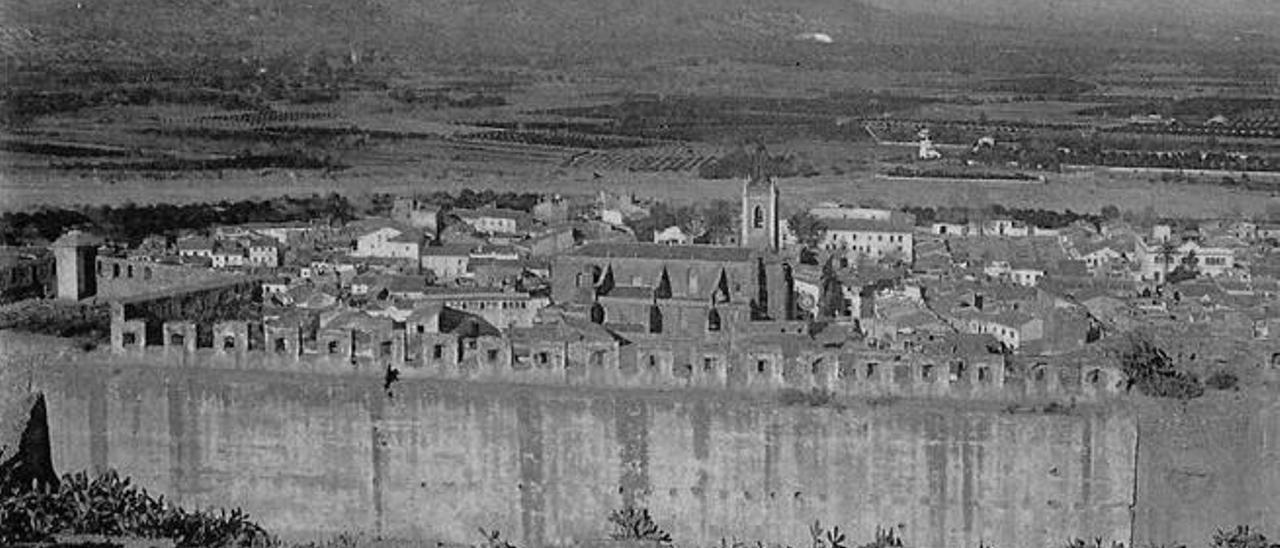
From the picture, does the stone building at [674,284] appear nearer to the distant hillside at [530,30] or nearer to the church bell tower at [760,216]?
the church bell tower at [760,216]

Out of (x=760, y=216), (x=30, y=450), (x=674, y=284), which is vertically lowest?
(x=30, y=450)

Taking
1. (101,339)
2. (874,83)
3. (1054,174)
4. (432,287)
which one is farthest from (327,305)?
(874,83)

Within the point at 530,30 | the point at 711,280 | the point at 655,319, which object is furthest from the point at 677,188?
the point at 530,30

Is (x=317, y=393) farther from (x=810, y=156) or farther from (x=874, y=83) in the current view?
(x=874, y=83)

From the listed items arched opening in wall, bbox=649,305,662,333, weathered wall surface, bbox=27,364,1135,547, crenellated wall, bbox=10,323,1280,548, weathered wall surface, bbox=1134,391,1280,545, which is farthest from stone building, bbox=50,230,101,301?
weathered wall surface, bbox=1134,391,1280,545

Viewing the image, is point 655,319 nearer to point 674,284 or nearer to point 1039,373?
point 674,284

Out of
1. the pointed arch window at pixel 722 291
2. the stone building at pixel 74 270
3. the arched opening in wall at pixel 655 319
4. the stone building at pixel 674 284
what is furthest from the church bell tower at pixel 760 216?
the stone building at pixel 74 270

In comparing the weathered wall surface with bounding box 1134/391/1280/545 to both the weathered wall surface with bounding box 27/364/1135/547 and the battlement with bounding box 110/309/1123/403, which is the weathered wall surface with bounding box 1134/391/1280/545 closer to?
the weathered wall surface with bounding box 27/364/1135/547
